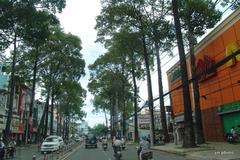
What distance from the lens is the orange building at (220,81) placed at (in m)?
31.0

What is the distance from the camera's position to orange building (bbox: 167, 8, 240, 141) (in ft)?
102

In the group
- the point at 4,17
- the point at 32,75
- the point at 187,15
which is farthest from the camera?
the point at 32,75

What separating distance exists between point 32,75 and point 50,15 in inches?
1136

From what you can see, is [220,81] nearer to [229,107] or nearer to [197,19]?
[229,107]

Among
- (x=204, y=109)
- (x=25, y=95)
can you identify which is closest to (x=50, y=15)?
(x=204, y=109)

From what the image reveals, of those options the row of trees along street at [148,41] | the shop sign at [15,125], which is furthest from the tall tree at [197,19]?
the shop sign at [15,125]

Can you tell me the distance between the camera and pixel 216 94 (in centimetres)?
3591

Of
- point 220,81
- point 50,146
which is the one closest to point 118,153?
point 220,81

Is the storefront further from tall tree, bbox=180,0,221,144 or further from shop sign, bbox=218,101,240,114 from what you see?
tall tree, bbox=180,0,221,144

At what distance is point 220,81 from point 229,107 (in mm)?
2909

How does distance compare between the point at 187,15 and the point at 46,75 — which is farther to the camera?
the point at 46,75

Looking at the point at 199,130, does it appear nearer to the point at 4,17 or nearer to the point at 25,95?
the point at 4,17

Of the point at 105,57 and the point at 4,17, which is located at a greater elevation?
the point at 105,57

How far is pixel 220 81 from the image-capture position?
1357 inches
